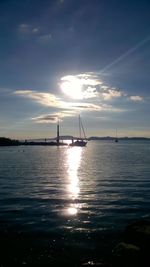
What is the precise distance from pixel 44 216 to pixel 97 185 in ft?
58.7

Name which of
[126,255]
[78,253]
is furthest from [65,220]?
[126,255]

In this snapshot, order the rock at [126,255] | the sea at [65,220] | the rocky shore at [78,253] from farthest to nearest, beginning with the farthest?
1. the sea at [65,220]
2. the rocky shore at [78,253]
3. the rock at [126,255]

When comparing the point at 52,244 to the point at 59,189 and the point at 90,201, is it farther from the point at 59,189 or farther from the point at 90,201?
the point at 59,189

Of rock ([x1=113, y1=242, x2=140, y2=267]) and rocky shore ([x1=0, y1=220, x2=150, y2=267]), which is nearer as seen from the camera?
rock ([x1=113, y1=242, x2=140, y2=267])

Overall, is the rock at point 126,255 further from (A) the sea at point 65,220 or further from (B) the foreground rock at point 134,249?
(A) the sea at point 65,220

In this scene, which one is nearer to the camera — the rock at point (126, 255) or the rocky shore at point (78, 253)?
the rock at point (126, 255)

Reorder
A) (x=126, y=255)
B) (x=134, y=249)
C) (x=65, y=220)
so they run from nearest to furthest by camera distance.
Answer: (x=126, y=255), (x=134, y=249), (x=65, y=220)

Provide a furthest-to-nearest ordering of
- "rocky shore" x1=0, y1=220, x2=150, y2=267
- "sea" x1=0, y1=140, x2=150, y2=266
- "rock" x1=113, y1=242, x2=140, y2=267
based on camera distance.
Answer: "sea" x1=0, y1=140, x2=150, y2=266
"rocky shore" x1=0, y1=220, x2=150, y2=267
"rock" x1=113, y1=242, x2=140, y2=267

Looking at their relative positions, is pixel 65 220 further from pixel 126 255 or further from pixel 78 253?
pixel 126 255

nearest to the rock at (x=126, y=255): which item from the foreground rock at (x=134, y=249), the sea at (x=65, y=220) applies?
the foreground rock at (x=134, y=249)

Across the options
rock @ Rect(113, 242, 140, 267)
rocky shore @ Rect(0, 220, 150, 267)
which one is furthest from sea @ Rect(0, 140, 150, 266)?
rock @ Rect(113, 242, 140, 267)

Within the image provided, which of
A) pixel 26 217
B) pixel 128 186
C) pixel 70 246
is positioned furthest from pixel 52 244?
pixel 128 186

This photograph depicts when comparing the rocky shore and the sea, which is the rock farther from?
the sea

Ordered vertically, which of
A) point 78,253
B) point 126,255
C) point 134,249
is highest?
point 134,249
